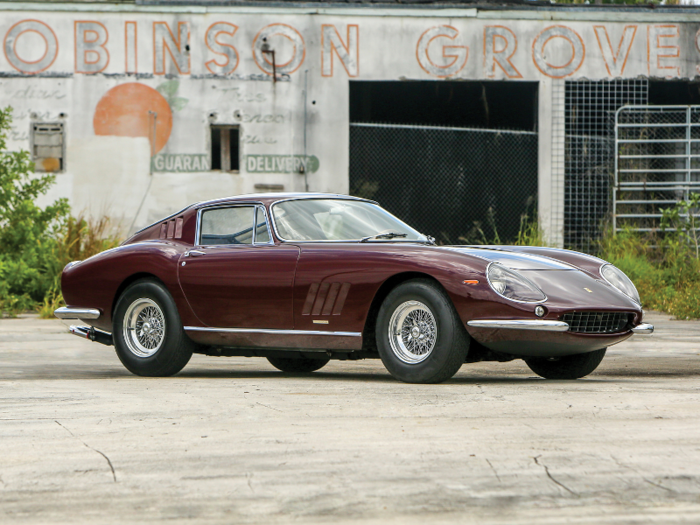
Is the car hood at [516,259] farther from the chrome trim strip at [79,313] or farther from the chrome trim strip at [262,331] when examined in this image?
the chrome trim strip at [79,313]

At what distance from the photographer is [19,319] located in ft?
45.9

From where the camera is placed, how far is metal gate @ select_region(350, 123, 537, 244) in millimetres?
20703

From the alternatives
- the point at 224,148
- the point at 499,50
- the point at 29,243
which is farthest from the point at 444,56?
the point at 29,243

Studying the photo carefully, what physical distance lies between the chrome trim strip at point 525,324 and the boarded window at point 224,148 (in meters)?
15.1

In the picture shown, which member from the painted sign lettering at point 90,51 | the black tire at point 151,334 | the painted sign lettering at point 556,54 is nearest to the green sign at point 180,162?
the painted sign lettering at point 90,51

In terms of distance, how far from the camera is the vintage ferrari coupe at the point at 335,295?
21.2ft

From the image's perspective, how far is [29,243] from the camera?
1527 cm

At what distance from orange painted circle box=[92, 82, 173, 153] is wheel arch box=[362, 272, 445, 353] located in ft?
48.0

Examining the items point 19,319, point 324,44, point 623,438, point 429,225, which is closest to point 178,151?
point 324,44

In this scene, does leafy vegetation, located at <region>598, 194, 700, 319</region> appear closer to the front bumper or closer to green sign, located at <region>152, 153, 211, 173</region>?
the front bumper

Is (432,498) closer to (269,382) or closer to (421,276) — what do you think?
(421,276)

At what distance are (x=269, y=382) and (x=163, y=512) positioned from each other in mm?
3614

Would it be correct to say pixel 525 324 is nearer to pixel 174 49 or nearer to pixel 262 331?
pixel 262 331

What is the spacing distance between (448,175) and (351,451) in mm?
16618
